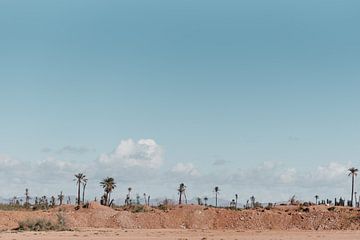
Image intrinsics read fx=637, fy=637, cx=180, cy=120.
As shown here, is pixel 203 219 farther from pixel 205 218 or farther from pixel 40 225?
pixel 40 225

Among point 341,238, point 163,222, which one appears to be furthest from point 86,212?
point 341,238

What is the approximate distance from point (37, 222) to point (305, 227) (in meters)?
41.5

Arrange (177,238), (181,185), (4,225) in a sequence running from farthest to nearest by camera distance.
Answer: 1. (181,185)
2. (4,225)
3. (177,238)

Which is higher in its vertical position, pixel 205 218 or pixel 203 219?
pixel 205 218

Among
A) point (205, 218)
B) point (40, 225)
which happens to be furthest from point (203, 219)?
point (40, 225)

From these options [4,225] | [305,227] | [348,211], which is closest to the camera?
[4,225]

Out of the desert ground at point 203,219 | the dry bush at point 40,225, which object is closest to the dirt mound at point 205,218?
the desert ground at point 203,219

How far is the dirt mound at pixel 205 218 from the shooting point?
9862 cm

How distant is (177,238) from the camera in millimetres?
68438

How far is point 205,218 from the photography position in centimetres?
10450

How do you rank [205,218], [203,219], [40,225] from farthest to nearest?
[205,218] < [203,219] < [40,225]

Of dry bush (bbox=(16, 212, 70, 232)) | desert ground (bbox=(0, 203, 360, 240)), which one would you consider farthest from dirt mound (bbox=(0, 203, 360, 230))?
dry bush (bbox=(16, 212, 70, 232))

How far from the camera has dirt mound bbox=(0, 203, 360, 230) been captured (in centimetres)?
9862

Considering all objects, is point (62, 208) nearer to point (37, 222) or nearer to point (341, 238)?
point (37, 222)
